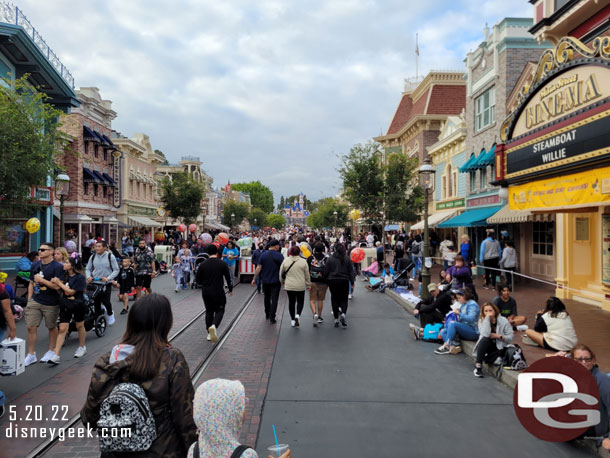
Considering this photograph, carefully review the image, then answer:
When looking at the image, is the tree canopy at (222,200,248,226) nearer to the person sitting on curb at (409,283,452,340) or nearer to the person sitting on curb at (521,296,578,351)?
the person sitting on curb at (409,283,452,340)

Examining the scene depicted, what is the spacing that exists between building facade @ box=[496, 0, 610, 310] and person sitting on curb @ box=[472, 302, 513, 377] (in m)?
2.64

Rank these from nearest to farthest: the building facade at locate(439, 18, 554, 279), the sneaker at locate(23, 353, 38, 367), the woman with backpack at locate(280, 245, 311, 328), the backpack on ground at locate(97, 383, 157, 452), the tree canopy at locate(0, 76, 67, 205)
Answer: the backpack on ground at locate(97, 383, 157, 452) → the sneaker at locate(23, 353, 38, 367) → the woman with backpack at locate(280, 245, 311, 328) → the tree canopy at locate(0, 76, 67, 205) → the building facade at locate(439, 18, 554, 279)

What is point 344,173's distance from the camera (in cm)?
2783

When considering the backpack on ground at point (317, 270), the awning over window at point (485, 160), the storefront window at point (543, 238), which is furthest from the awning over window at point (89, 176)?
the storefront window at point (543, 238)

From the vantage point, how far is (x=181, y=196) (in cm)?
3934

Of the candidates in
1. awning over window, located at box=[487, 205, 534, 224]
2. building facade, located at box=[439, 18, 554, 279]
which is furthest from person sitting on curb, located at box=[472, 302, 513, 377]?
building facade, located at box=[439, 18, 554, 279]

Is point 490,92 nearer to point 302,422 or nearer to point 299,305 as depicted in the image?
point 299,305

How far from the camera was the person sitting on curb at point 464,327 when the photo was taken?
7.52 metres

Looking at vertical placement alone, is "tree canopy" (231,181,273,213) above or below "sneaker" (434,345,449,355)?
above

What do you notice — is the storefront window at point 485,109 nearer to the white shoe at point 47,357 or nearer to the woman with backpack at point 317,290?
the woman with backpack at point 317,290

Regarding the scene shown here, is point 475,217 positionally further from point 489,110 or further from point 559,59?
point 559,59

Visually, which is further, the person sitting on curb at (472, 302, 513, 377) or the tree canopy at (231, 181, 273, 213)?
the tree canopy at (231, 181, 273, 213)

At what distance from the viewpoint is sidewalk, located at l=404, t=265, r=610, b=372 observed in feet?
22.8

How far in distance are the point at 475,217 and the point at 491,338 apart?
1370 centimetres
